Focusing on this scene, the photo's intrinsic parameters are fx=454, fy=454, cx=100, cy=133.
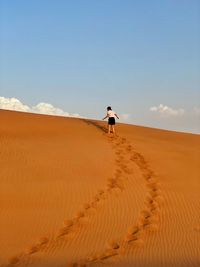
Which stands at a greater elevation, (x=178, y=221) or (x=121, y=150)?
(x=121, y=150)

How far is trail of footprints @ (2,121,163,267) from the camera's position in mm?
7977

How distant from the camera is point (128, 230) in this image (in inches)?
366

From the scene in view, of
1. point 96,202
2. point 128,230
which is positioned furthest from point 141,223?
point 96,202

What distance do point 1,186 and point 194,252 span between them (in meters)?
5.41

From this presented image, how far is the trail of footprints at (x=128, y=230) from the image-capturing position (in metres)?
7.98

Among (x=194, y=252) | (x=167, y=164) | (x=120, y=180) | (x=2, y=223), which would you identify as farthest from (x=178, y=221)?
(x=167, y=164)

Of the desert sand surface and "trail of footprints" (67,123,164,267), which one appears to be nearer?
"trail of footprints" (67,123,164,267)

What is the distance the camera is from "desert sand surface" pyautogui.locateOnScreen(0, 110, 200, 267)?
8.16 m

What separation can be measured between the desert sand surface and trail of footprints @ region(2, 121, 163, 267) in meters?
0.02

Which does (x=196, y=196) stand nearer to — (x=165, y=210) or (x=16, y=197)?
(x=165, y=210)

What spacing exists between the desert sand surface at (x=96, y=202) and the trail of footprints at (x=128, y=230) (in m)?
0.02

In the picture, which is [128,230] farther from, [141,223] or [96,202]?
[96,202]

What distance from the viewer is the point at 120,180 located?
1284cm

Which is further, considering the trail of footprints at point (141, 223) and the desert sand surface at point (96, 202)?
the desert sand surface at point (96, 202)
